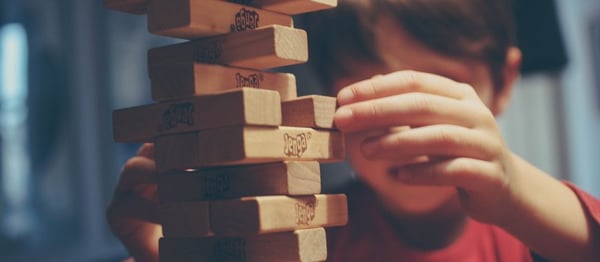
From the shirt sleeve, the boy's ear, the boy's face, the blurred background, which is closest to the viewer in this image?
the shirt sleeve

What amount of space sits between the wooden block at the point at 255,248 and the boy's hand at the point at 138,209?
0.33 ft

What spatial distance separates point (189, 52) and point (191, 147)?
0.27 ft

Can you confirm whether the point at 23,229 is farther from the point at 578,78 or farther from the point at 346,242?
the point at 578,78

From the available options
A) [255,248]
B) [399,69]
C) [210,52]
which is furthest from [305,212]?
[399,69]

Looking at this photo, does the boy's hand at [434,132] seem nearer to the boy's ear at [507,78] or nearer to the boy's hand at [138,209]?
the boy's hand at [138,209]

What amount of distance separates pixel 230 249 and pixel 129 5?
23 centimetres

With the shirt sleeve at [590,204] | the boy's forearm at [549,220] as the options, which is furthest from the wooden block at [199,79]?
the shirt sleeve at [590,204]

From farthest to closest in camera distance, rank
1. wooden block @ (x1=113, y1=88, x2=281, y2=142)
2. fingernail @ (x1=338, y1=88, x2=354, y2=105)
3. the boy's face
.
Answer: the boy's face, fingernail @ (x1=338, y1=88, x2=354, y2=105), wooden block @ (x1=113, y1=88, x2=281, y2=142)

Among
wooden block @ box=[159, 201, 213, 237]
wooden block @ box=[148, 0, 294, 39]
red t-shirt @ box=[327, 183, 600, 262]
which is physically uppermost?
wooden block @ box=[148, 0, 294, 39]

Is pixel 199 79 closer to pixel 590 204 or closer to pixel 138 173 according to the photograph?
pixel 138 173

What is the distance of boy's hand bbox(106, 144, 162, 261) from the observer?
644 mm

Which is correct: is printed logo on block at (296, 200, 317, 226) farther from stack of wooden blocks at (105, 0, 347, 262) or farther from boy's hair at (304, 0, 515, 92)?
boy's hair at (304, 0, 515, 92)

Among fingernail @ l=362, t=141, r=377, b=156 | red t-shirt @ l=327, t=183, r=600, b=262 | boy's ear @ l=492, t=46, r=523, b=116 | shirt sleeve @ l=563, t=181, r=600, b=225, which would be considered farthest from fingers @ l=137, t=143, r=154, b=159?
boy's ear @ l=492, t=46, r=523, b=116

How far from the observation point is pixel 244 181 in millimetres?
528
